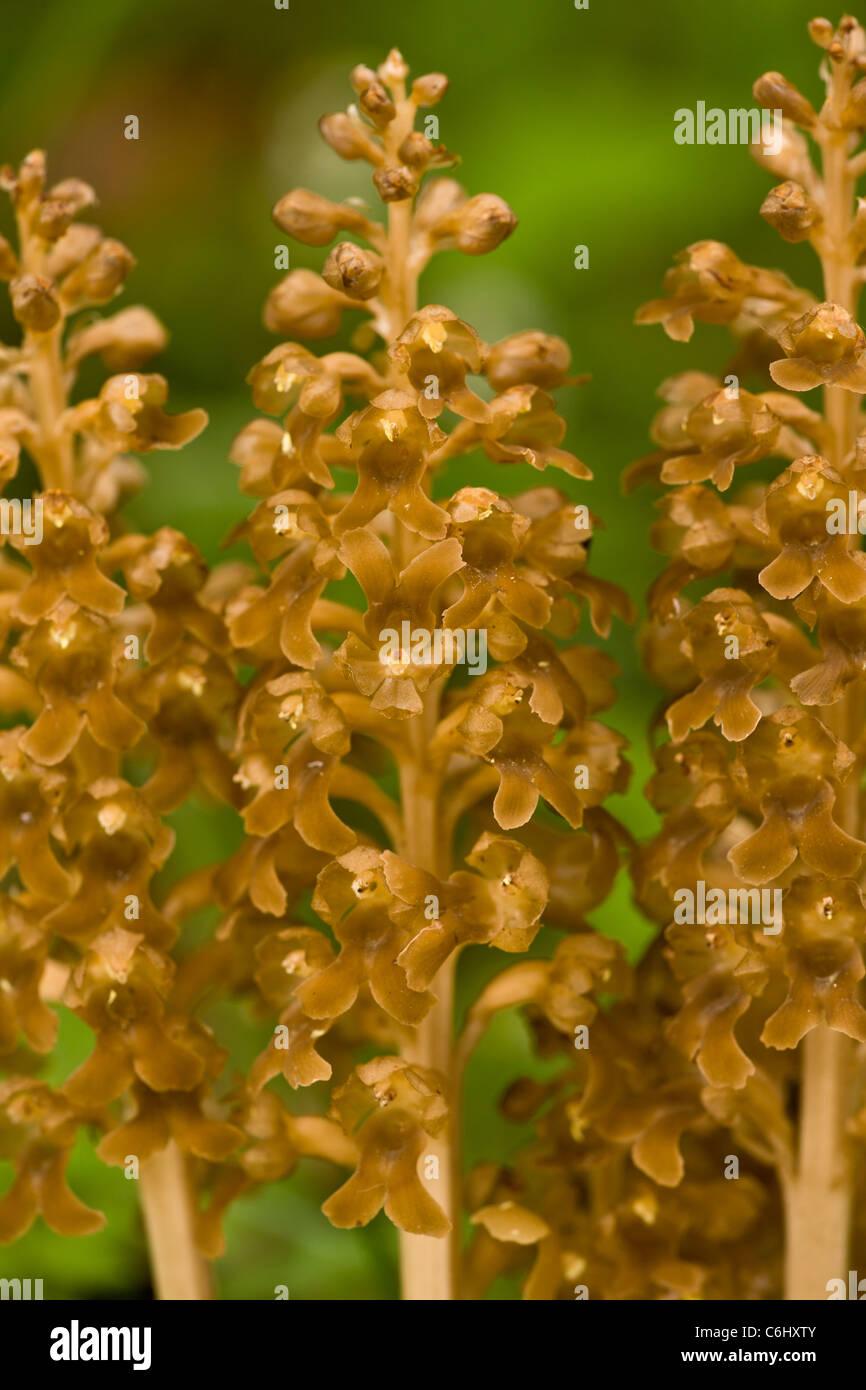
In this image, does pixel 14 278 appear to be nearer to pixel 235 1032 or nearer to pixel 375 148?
pixel 375 148

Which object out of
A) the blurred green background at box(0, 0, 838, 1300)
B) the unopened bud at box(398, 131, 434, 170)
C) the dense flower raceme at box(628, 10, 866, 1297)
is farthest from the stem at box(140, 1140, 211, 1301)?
the unopened bud at box(398, 131, 434, 170)

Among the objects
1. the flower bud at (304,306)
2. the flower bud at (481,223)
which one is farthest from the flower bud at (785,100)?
the flower bud at (304,306)

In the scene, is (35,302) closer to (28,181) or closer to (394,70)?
(28,181)

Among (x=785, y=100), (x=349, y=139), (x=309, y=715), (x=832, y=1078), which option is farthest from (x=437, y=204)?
(x=832, y=1078)

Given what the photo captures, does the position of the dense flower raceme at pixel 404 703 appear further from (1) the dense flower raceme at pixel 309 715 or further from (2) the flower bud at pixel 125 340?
(2) the flower bud at pixel 125 340

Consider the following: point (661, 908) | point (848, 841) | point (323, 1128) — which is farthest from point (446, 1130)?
point (848, 841)
